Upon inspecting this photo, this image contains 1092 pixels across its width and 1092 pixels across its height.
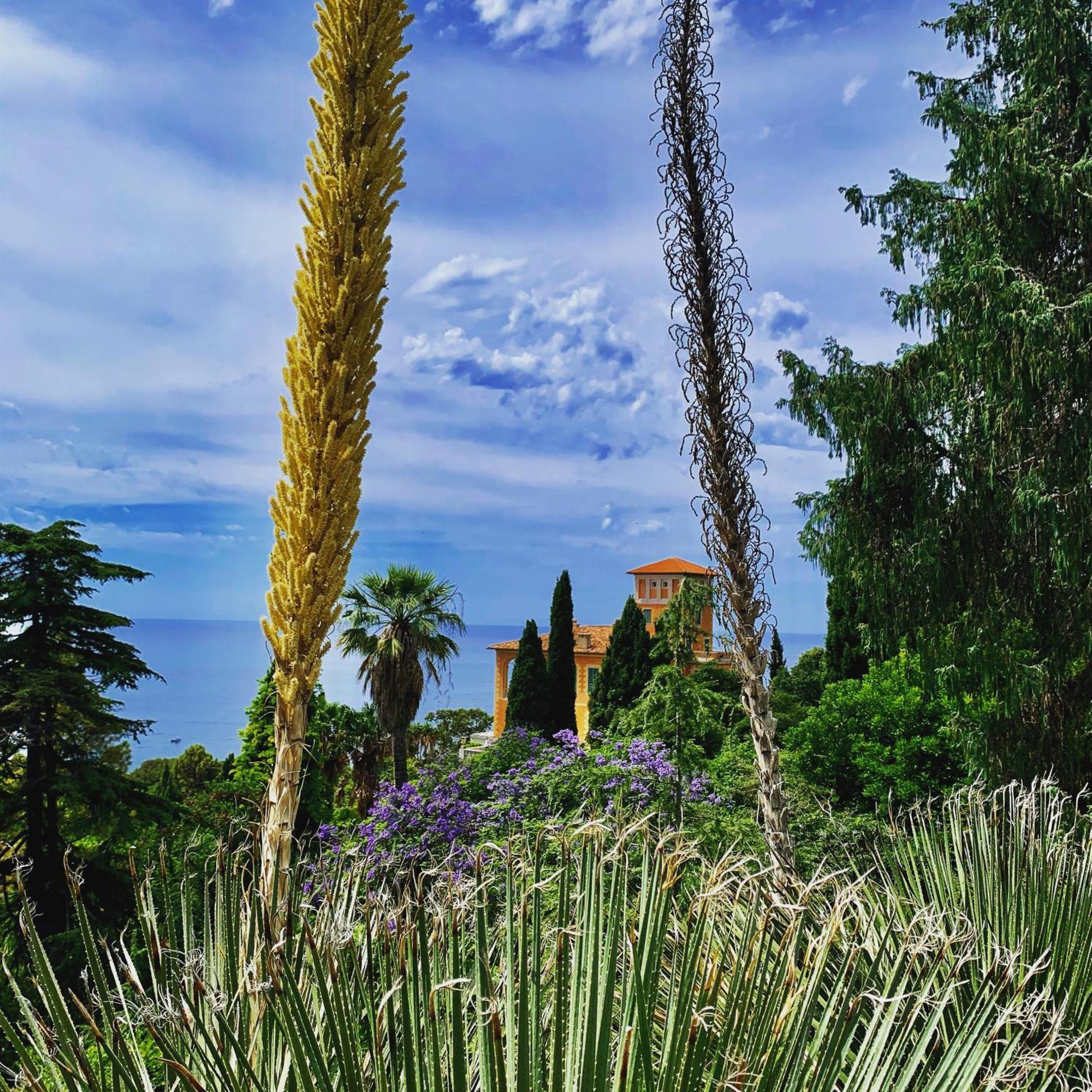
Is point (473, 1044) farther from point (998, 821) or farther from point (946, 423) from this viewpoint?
point (946, 423)

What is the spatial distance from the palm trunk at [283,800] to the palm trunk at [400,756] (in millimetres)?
13120

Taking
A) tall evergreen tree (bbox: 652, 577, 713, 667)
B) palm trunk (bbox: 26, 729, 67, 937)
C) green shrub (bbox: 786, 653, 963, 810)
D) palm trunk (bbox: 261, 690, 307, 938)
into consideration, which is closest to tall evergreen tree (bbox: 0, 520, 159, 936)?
palm trunk (bbox: 26, 729, 67, 937)

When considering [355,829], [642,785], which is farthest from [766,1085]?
[355,829]

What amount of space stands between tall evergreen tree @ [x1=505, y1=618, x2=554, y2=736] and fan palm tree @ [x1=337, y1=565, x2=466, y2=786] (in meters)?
9.93

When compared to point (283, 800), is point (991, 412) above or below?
above

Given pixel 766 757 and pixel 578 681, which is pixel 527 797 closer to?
pixel 766 757

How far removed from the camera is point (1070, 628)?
9.48 meters

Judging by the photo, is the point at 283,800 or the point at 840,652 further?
the point at 840,652

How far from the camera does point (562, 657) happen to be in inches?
1102

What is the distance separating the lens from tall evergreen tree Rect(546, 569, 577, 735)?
2755 cm

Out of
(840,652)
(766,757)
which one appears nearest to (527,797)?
(766,757)

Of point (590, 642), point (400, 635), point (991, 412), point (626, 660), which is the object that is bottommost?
point (626, 660)

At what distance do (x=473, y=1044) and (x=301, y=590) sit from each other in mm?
987

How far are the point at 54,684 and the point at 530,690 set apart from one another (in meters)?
19.2
